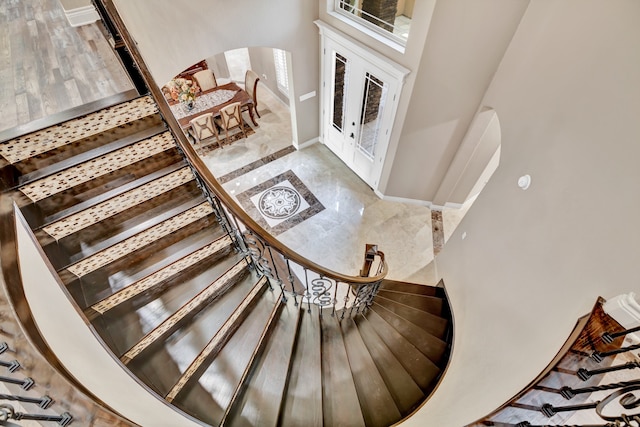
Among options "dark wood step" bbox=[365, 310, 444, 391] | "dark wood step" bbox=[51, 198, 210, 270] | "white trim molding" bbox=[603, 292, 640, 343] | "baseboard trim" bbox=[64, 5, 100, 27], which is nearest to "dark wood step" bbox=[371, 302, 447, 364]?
"dark wood step" bbox=[365, 310, 444, 391]

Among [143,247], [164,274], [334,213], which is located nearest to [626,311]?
[164,274]

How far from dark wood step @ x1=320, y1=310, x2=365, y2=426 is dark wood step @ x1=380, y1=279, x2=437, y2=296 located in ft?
4.83

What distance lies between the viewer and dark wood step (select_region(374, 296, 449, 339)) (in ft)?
11.6

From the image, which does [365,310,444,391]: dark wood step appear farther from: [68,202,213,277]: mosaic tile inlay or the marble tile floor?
[68,202,213,277]: mosaic tile inlay

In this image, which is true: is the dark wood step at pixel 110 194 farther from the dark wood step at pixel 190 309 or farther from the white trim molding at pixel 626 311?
the white trim molding at pixel 626 311

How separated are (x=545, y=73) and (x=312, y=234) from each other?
3.45m

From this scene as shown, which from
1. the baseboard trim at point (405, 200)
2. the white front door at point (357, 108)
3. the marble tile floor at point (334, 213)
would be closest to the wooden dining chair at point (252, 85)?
the marble tile floor at point (334, 213)

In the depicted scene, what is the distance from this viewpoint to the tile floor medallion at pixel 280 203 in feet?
16.9

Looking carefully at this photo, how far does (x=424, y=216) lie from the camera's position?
5.26 metres

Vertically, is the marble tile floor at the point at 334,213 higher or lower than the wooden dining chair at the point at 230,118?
lower

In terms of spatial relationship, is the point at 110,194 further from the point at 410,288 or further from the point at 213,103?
the point at 213,103

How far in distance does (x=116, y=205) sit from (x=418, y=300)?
3355mm

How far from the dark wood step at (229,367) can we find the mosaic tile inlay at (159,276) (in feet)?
1.92

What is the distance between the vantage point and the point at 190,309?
230 centimetres
